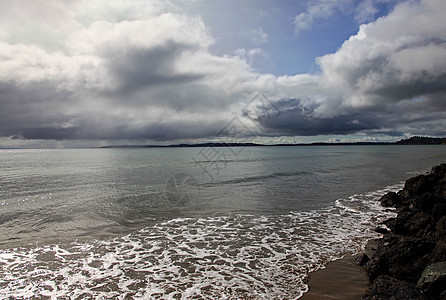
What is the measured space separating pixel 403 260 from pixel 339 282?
1827 mm

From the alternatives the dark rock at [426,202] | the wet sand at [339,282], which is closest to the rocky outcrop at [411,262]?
the wet sand at [339,282]

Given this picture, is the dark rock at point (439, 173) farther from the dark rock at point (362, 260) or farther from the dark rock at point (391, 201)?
the dark rock at point (362, 260)

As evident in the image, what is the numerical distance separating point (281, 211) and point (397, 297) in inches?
412

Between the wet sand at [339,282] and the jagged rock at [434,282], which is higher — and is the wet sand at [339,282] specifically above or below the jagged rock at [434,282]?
below

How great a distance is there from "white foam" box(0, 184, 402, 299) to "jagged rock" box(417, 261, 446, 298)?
8.74ft

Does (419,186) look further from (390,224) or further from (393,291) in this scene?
(393,291)

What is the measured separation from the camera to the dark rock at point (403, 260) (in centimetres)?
673

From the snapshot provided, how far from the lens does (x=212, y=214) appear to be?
15.5 metres

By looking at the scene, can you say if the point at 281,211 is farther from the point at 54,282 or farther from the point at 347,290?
the point at 54,282

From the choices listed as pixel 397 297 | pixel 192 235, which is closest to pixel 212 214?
pixel 192 235

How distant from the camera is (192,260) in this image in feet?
29.3

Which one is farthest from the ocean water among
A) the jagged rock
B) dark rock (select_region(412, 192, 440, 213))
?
the jagged rock

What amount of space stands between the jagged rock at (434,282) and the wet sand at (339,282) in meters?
1.41

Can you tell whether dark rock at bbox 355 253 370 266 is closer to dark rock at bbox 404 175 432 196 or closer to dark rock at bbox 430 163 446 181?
dark rock at bbox 404 175 432 196
